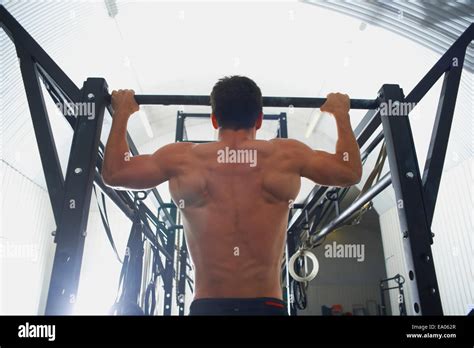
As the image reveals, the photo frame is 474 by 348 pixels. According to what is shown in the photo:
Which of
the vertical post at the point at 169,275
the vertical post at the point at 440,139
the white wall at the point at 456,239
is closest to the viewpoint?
the vertical post at the point at 440,139

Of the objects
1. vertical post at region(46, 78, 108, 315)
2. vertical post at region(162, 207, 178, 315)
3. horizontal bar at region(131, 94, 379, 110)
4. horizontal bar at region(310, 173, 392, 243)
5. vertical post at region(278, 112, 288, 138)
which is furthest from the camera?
vertical post at region(162, 207, 178, 315)

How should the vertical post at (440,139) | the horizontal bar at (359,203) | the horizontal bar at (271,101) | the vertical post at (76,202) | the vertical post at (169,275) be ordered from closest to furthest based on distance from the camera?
the vertical post at (76,202) → the vertical post at (440,139) → the horizontal bar at (271,101) → the horizontal bar at (359,203) → the vertical post at (169,275)

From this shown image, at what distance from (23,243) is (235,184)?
7.37 meters

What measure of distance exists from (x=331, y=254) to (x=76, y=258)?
1253cm

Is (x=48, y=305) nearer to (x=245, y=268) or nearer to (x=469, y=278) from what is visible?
(x=245, y=268)

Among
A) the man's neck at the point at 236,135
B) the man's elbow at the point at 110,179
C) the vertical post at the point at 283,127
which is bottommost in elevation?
the man's elbow at the point at 110,179

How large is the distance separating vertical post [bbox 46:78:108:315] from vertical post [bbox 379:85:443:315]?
1.33 m

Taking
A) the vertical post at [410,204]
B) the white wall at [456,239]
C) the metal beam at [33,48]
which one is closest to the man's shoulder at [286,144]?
the vertical post at [410,204]

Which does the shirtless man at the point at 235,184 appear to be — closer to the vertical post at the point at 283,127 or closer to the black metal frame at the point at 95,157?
the black metal frame at the point at 95,157

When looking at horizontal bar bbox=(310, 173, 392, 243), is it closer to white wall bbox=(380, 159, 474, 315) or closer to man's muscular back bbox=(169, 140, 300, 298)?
man's muscular back bbox=(169, 140, 300, 298)

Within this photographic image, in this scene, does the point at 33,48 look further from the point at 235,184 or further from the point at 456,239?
the point at 456,239

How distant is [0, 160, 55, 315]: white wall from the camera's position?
6.59 metres

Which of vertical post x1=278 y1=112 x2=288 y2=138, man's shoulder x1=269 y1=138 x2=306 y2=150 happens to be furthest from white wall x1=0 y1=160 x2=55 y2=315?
man's shoulder x1=269 y1=138 x2=306 y2=150

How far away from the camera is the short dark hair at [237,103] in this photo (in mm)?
1652
